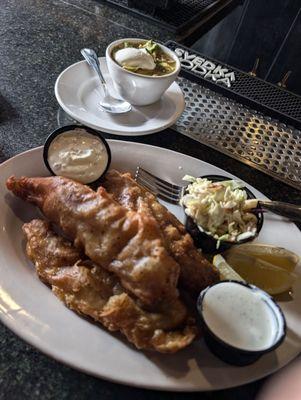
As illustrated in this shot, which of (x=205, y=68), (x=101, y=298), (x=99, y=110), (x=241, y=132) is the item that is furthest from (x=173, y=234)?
(x=205, y=68)

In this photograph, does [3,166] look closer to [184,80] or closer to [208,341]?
[208,341]

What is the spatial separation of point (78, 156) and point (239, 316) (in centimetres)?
68

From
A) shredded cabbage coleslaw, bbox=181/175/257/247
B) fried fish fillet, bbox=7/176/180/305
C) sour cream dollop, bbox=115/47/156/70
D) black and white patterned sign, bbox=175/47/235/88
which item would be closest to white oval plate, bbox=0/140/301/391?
fried fish fillet, bbox=7/176/180/305

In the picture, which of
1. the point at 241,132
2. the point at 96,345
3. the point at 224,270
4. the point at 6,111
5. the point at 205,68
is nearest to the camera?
the point at 96,345

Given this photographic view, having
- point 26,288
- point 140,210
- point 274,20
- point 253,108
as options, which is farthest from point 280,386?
point 274,20

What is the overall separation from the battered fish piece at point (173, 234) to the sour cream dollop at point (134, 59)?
0.57m

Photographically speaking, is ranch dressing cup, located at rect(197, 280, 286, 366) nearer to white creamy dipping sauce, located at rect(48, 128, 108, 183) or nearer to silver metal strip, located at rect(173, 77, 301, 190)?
white creamy dipping sauce, located at rect(48, 128, 108, 183)

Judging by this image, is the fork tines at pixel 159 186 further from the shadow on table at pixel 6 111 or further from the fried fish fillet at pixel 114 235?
the shadow on table at pixel 6 111

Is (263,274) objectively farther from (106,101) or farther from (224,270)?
(106,101)

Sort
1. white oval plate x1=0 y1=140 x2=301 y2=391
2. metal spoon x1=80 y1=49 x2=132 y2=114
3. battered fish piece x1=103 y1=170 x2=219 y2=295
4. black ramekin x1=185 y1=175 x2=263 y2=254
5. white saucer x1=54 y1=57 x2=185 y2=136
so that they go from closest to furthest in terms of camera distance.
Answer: white oval plate x1=0 y1=140 x2=301 y2=391, battered fish piece x1=103 y1=170 x2=219 y2=295, black ramekin x1=185 y1=175 x2=263 y2=254, white saucer x1=54 y1=57 x2=185 y2=136, metal spoon x1=80 y1=49 x2=132 y2=114

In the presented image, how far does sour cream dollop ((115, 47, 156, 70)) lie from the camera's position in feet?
5.17

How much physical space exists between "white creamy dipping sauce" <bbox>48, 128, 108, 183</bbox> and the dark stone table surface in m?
0.26

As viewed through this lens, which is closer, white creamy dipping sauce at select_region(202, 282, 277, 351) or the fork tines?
white creamy dipping sauce at select_region(202, 282, 277, 351)

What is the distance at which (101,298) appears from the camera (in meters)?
0.96
